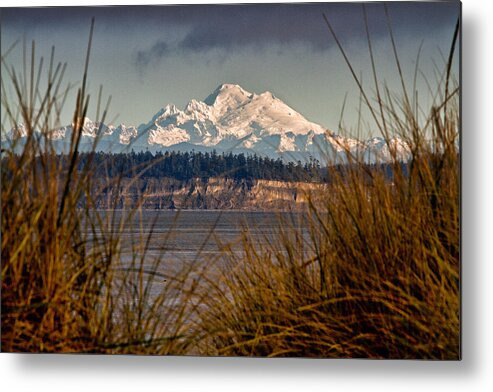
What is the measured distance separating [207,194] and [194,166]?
133mm

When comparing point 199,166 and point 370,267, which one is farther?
point 199,166

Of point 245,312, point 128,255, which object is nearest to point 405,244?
point 245,312

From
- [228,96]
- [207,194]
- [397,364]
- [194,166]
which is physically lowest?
[397,364]

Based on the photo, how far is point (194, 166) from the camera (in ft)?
11.0

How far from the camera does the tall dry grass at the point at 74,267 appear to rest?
328cm

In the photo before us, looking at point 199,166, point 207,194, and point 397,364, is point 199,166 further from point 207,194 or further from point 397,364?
point 397,364

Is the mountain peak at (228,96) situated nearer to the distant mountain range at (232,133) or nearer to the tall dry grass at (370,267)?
the distant mountain range at (232,133)

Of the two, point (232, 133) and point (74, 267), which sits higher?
point (232, 133)

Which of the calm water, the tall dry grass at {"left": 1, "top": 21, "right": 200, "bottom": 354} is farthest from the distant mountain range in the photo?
the calm water

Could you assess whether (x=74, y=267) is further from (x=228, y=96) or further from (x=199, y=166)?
(x=228, y=96)

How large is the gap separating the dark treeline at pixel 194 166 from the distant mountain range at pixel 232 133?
0.03 metres

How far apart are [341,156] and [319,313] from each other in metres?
0.65

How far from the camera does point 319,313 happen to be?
129 inches

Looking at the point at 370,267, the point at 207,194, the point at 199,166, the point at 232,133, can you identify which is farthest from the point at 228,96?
the point at 370,267
